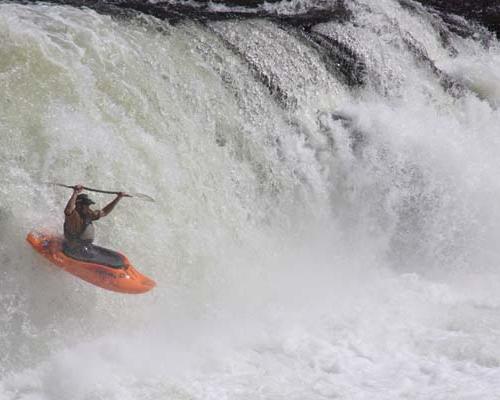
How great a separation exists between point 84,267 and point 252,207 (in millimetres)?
2311

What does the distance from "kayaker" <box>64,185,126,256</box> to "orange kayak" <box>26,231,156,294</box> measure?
0.22 feet

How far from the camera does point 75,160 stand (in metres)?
5.10

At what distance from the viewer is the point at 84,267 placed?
15.5 ft

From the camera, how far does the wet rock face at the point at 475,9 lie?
1106cm

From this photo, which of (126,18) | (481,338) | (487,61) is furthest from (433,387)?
(487,61)

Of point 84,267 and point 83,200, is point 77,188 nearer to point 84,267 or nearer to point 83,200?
point 83,200

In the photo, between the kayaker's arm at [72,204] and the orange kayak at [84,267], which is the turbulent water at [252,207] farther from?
the kayaker's arm at [72,204]

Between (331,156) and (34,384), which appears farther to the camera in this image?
(331,156)

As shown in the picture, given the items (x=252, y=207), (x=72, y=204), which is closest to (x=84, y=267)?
(x=72, y=204)

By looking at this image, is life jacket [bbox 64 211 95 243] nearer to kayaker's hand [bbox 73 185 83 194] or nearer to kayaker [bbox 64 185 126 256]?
kayaker [bbox 64 185 126 256]

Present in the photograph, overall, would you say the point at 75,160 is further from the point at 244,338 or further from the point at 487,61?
the point at 487,61

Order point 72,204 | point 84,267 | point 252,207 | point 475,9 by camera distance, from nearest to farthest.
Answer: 1. point 72,204
2. point 84,267
3. point 252,207
4. point 475,9

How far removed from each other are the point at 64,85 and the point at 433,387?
10.9ft

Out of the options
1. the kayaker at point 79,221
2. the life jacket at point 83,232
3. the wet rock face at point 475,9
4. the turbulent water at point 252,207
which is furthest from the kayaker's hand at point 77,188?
the wet rock face at point 475,9
